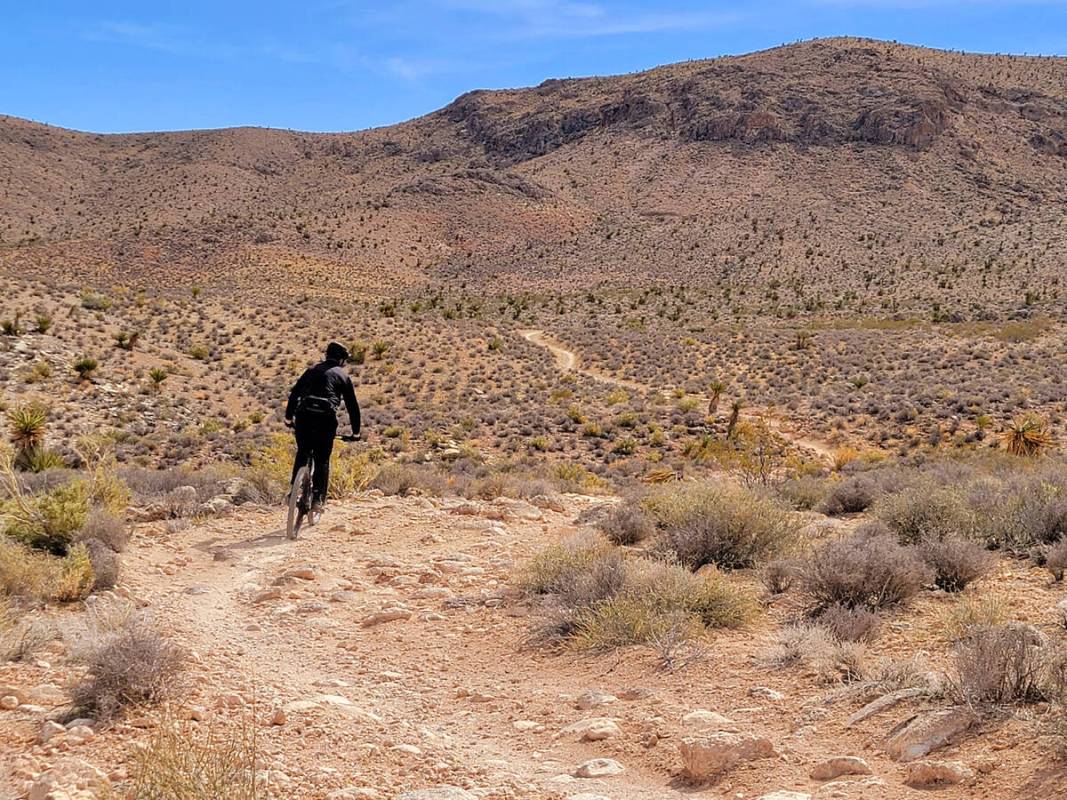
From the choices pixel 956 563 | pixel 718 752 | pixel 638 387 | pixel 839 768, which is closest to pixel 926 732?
pixel 839 768

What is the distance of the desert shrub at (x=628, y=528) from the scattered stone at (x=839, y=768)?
4.75m

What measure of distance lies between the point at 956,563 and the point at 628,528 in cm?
312

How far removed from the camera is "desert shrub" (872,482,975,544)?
24.2ft

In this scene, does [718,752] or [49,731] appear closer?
[718,752]

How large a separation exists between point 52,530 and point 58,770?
165 inches

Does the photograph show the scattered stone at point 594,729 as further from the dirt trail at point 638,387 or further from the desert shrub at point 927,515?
the dirt trail at point 638,387

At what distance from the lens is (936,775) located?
334 centimetres

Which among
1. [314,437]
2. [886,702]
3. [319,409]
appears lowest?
[886,702]

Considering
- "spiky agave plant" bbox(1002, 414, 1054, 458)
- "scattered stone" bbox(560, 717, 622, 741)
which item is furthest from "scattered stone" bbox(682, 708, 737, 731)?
"spiky agave plant" bbox(1002, 414, 1054, 458)

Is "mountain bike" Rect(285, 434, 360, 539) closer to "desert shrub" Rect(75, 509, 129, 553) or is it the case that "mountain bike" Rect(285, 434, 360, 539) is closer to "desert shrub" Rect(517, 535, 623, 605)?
"desert shrub" Rect(75, 509, 129, 553)

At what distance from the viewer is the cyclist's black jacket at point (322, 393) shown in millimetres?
8609

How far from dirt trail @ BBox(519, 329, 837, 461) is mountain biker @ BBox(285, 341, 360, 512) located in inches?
547

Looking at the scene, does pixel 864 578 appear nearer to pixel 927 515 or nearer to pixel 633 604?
pixel 633 604

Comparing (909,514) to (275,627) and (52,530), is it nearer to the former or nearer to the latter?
(275,627)
